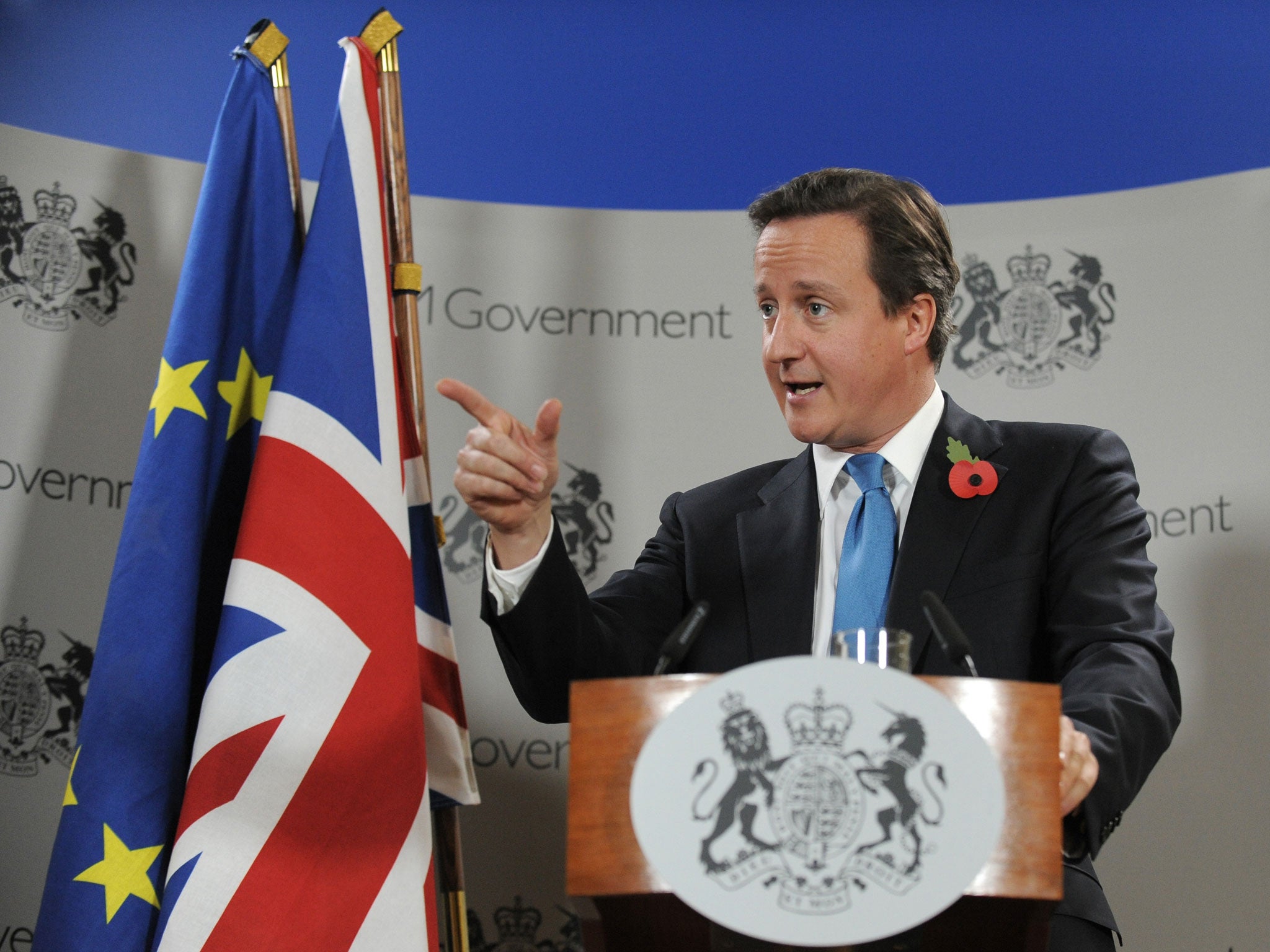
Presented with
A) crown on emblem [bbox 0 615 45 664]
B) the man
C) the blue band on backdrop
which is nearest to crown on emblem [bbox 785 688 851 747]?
the man

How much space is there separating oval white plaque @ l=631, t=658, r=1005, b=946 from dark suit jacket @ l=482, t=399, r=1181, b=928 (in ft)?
1.59

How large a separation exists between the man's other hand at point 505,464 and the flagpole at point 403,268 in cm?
52

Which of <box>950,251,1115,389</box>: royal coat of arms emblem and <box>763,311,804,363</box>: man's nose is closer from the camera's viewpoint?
<box>763,311,804,363</box>: man's nose

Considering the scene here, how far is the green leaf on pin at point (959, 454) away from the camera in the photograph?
195 centimetres

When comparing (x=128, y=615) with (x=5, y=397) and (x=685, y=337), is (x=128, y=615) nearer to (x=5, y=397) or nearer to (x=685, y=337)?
(x=5, y=397)

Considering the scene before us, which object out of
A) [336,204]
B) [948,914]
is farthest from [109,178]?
[948,914]

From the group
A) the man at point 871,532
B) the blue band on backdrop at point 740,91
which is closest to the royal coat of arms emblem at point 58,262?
the blue band on backdrop at point 740,91

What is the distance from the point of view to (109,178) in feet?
8.30

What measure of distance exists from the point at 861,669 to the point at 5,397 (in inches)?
79.2

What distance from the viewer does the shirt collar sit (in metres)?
2.02

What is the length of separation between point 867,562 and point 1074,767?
677mm

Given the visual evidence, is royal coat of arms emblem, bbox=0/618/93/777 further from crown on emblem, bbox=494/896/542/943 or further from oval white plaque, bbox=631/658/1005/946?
oval white plaque, bbox=631/658/1005/946

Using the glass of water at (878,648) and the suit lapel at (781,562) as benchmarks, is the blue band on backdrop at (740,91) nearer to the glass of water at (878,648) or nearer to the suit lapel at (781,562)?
the suit lapel at (781,562)

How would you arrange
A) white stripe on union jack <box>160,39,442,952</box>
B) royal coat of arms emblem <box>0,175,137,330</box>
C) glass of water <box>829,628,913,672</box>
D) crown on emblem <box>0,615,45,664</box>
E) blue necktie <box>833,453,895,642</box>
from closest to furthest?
1. glass of water <box>829,628,913,672</box>
2. white stripe on union jack <box>160,39,442,952</box>
3. blue necktie <box>833,453,895,642</box>
4. crown on emblem <box>0,615,45,664</box>
5. royal coat of arms emblem <box>0,175,137,330</box>
